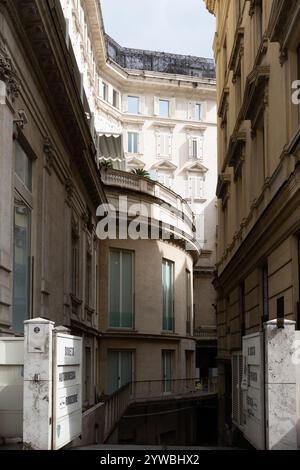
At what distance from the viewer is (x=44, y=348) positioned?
1032 cm

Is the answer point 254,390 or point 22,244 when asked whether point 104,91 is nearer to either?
point 22,244

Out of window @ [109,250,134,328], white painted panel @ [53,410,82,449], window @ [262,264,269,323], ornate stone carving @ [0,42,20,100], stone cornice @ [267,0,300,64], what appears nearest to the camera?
white painted panel @ [53,410,82,449]

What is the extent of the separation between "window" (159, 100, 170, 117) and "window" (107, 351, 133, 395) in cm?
3136

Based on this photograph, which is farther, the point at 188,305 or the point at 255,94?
the point at 188,305

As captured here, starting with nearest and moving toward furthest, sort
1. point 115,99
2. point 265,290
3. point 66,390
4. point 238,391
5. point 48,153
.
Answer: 1. point 66,390
2. point 238,391
3. point 48,153
4. point 265,290
5. point 115,99

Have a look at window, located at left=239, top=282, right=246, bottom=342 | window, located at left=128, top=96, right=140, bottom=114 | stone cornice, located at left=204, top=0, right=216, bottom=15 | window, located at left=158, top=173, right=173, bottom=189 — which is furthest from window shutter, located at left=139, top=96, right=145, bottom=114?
window, located at left=239, top=282, right=246, bottom=342

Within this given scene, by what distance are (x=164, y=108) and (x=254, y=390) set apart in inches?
2042

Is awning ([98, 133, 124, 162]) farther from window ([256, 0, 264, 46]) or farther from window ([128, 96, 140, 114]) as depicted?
window ([128, 96, 140, 114])

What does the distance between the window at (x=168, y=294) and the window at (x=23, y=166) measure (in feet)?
63.1

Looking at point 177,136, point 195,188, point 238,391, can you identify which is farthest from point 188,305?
point 238,391

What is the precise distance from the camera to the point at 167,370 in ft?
118

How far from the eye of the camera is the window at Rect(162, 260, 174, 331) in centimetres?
3594
